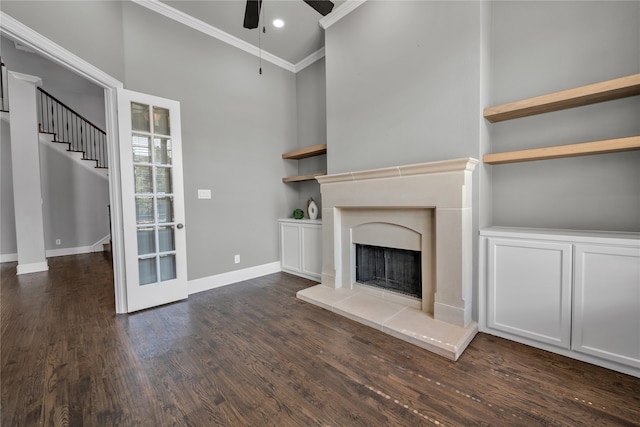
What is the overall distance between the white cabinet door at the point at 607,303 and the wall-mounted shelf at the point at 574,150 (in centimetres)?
68

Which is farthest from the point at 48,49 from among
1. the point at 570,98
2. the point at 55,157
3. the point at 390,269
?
the point at 55,157

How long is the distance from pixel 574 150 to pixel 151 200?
395 cm

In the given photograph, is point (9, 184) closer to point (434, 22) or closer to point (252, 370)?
point (252, 370)

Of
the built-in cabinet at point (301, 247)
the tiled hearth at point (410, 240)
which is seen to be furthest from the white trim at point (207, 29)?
the built-in cabinet at point (301, 247)

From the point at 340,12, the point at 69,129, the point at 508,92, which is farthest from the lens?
the point at 69,129

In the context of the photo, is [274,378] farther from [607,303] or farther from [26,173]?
[26,173]

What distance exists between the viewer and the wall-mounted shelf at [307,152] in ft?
12.4

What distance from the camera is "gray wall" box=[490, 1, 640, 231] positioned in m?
1.94

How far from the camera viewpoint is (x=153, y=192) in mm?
2990

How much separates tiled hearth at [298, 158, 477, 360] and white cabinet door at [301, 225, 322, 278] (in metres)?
0.42

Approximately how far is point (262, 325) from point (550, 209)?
2.77 metres

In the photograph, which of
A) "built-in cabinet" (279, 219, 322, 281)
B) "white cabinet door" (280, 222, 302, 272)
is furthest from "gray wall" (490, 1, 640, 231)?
"white cabinet door" (280, 222, 302, 272)

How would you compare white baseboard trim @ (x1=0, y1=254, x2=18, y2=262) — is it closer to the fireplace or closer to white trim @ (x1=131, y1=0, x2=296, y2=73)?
white trim @ (x1=131, y1=0, x2=296, y2=73)

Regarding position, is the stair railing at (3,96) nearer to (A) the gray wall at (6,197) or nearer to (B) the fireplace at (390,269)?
(A) the gray wall at (6,197)
